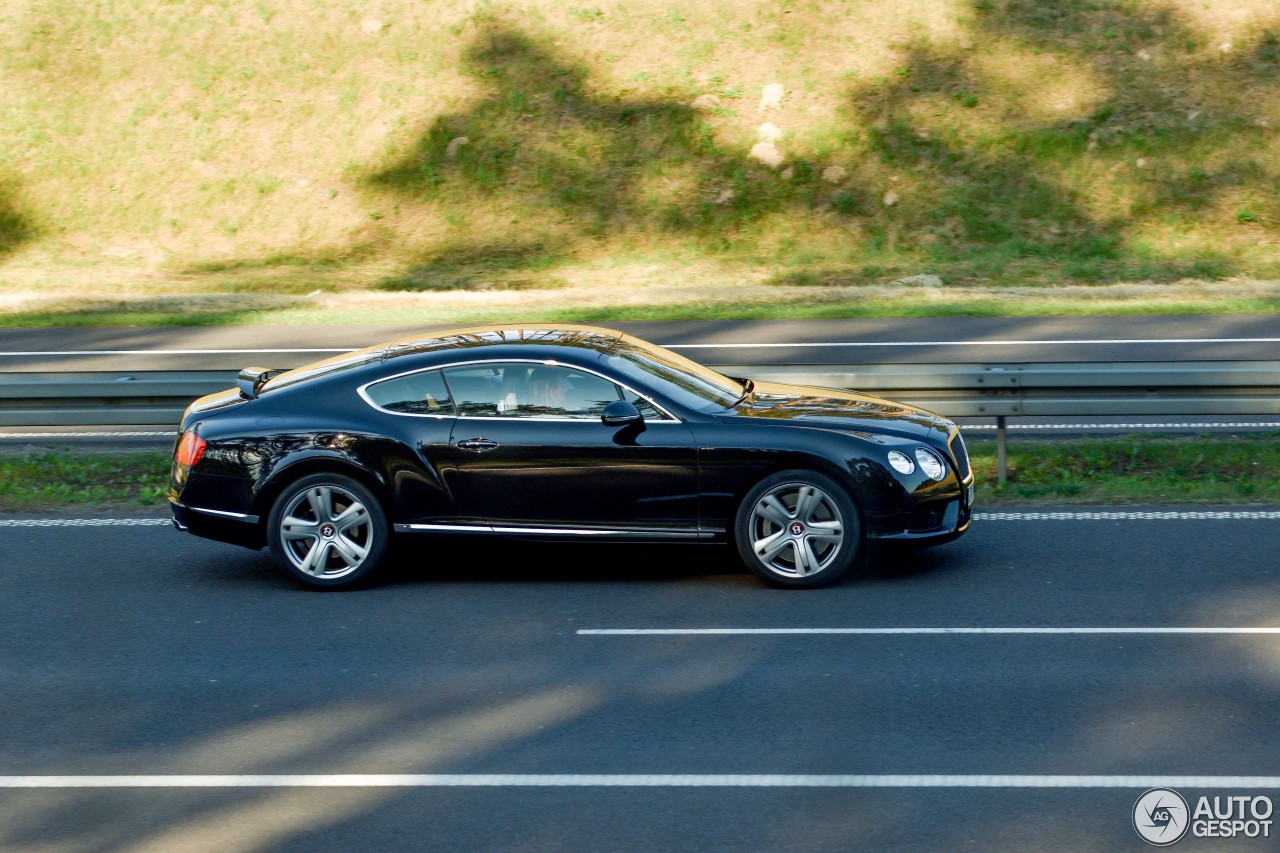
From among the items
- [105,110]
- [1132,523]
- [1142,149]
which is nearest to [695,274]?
[1142,149]

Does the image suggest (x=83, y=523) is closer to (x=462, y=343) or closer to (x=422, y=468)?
(x=422, y=468)

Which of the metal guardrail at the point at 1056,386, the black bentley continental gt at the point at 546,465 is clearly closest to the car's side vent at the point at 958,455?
the black bentley continental gt at the point at 546,465

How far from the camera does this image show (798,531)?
812 centimetres

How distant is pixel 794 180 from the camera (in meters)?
29.9

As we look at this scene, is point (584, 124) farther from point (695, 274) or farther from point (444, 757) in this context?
point (444, 757)

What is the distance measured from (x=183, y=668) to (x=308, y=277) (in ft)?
70.6

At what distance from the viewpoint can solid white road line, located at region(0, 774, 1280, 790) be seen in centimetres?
533

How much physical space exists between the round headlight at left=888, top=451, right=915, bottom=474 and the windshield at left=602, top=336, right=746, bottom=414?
991mm

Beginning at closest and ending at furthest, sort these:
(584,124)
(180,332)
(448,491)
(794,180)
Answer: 1. (448,491)
2. (180,332)
3. (794,180)
4. (584,124)

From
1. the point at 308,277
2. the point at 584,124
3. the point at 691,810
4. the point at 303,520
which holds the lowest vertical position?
the point at 691,810

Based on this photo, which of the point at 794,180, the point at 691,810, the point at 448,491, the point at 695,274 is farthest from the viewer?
the point at 794,180

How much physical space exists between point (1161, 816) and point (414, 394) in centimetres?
479

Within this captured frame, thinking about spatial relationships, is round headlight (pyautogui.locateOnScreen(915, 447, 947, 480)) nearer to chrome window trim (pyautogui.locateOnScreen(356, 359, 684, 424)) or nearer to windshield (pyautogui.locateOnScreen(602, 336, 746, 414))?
windshield (pyautogui.locateOnScreen(602, 336, 746, 414))

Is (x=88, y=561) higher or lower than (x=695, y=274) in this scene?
lower
